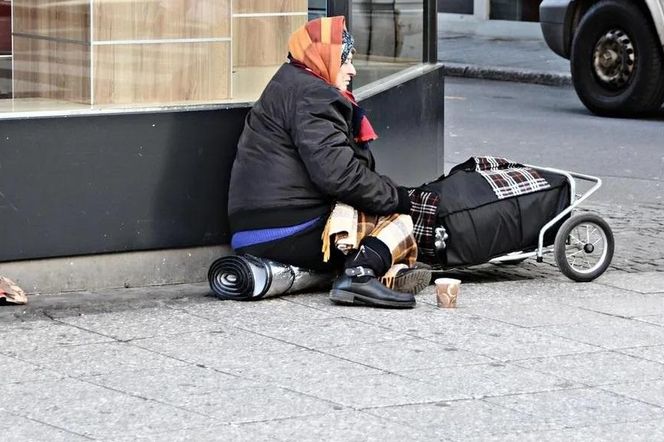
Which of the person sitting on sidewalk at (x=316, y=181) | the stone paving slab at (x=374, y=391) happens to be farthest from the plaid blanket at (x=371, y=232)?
the stone paving slab at (x=374, y=391)

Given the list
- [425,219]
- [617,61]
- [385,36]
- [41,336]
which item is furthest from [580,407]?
[617,61]

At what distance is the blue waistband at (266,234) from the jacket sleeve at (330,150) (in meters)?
0.17

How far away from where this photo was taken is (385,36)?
8.01 meters

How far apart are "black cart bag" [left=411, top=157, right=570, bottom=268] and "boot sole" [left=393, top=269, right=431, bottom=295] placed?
19 centimetres

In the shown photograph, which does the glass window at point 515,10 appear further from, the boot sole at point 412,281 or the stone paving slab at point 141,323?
the stone paving slab at point 141,323

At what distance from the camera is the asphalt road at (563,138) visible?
10.2 m

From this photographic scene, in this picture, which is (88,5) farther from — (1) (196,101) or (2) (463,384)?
(2) (463,384)

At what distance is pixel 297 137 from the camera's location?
640cm

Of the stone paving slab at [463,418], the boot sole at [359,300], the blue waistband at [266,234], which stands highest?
the blue waistband at [266,234]

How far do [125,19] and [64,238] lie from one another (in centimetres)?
97

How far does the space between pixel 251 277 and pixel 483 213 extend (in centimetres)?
105

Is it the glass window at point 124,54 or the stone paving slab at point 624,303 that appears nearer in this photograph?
the stone paving slab at point 624,303

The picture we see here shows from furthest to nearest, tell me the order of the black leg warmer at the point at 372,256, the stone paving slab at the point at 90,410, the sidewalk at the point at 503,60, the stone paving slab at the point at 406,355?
1. the sidewalk at the point at 503,60
2. the black leg warmer at the point at 372,256
3. the stone paving slab at the point at 406,355
4. the stone paving slab at the point at 90,410

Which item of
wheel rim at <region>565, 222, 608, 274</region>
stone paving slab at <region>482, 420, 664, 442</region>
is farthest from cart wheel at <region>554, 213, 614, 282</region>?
stone paving slab at <region>482, 420, 664, 442</region>
